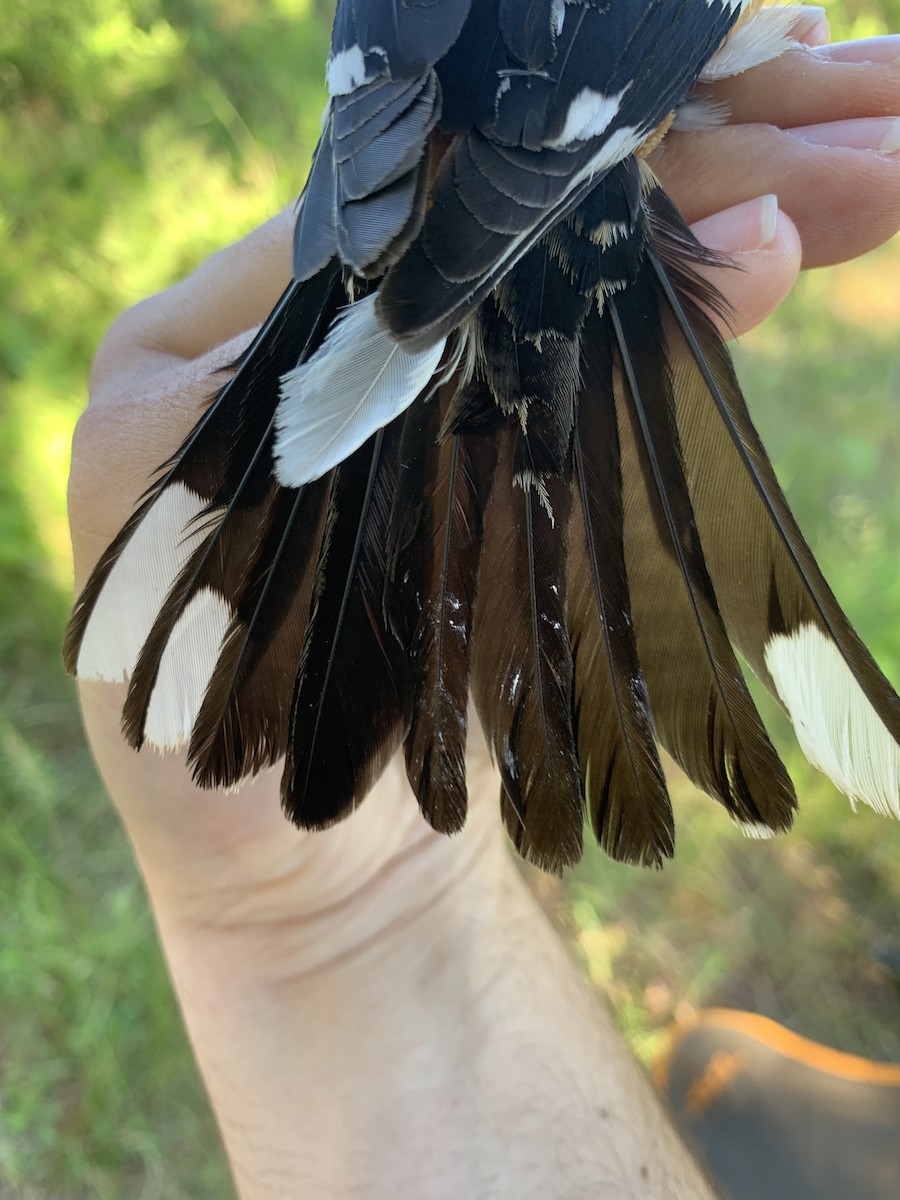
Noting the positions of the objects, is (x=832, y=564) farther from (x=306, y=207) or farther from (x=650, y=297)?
(x=306, y=207)

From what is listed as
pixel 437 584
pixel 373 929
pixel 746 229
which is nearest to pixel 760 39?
pixel 746 229

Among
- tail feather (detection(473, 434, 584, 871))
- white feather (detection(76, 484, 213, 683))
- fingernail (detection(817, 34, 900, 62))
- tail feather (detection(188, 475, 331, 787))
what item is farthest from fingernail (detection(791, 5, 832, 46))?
white feather (detection(76, 484, 213, 683))

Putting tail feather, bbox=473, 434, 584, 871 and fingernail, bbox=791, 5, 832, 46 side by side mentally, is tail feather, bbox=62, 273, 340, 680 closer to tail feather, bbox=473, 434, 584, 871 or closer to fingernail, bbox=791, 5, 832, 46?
tail feather, bbox=473, 434, 584, 871

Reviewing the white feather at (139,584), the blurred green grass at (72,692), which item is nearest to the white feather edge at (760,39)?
the white feather at (139,584)

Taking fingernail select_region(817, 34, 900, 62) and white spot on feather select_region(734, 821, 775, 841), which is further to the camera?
fingernail select_region(817, 34, 900, 62)

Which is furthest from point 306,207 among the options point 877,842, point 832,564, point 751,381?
point 751,381

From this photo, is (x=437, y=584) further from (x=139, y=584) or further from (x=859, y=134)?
(x=859, y=134)
